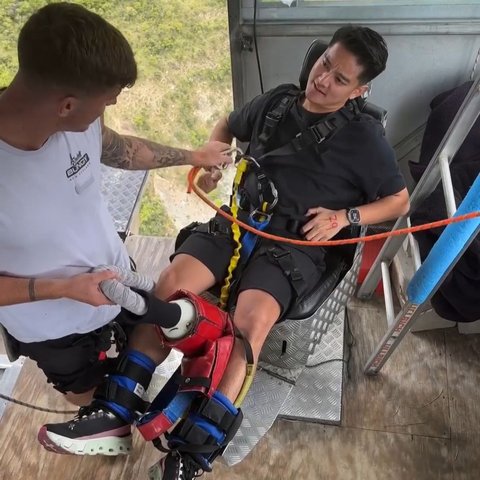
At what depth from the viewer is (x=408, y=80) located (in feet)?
8.18

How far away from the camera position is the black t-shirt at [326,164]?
Answer: 1798mm

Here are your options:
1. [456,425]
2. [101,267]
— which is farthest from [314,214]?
[456,425]

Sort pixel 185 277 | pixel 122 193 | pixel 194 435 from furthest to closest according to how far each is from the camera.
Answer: pixel 122 193
pixel 185 277
pixel 194 435

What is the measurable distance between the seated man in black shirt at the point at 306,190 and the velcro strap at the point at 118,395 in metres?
0.27

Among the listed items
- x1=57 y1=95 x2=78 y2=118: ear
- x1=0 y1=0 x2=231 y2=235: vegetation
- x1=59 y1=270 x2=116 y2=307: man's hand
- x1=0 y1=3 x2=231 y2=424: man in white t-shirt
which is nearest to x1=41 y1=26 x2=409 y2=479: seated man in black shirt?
x1=0 y1=3 x2=231 y2=424: man in white t-shirt

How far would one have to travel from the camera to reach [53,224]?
3.97 feet

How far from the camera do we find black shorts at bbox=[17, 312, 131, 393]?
1550mm

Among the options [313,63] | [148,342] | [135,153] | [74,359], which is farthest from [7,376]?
[313,63]

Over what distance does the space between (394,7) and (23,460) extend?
2.43m

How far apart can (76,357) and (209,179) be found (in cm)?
73

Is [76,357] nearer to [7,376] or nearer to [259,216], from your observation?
[259,216]

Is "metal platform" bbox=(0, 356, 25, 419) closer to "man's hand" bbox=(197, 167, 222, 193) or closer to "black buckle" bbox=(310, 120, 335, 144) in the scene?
"man's hand" bbox=(197, 167, 222, 193)

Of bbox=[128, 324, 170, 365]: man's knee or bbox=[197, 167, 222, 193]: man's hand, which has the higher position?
bbox=[197, 167, 222, 193]: man's hand

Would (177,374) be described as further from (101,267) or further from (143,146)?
(143,146)
